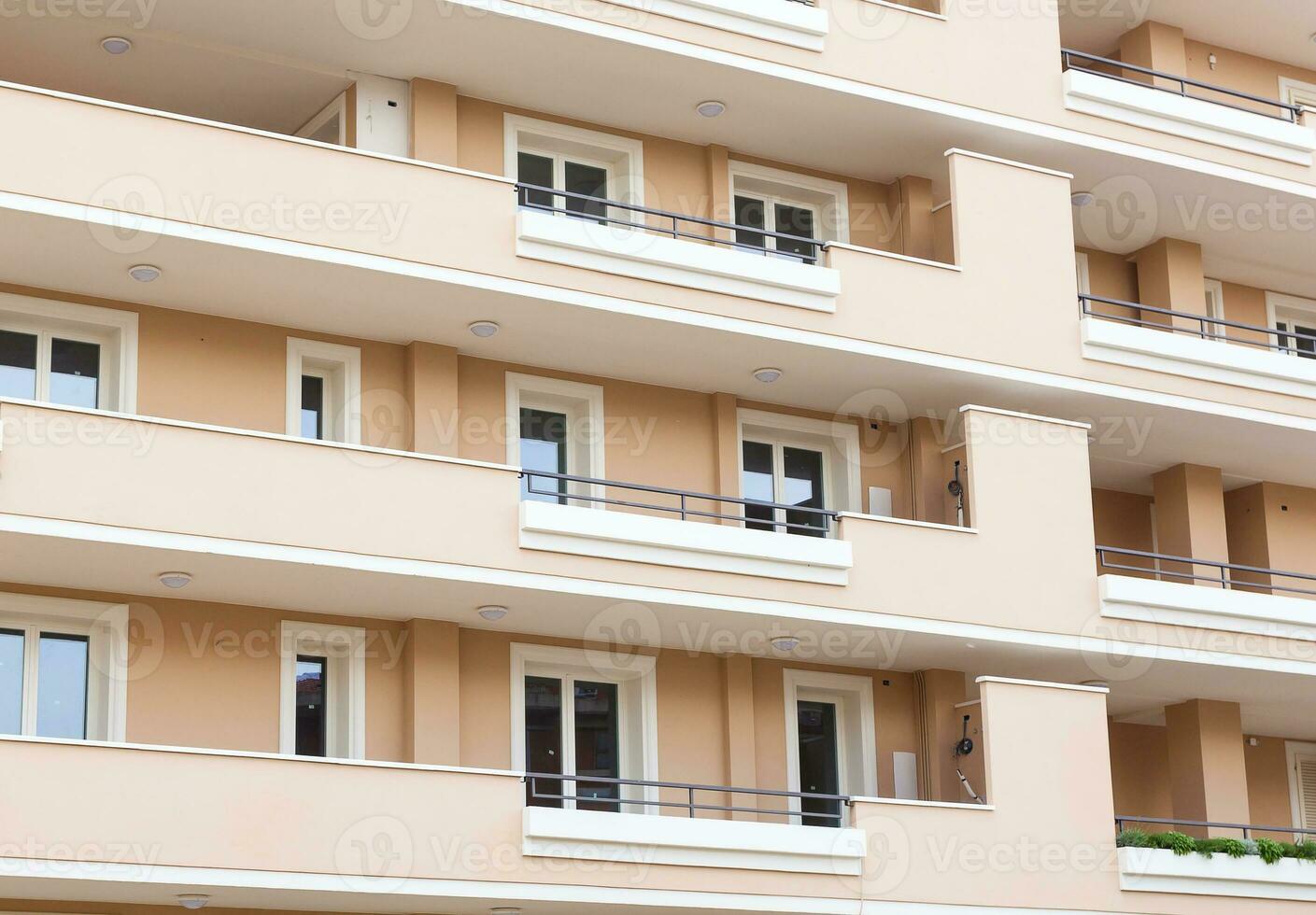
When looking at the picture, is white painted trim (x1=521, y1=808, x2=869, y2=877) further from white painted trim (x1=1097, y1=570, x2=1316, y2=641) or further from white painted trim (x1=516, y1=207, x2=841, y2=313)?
white painted trim (x1=516, y1=207, x2=841, y2=313)

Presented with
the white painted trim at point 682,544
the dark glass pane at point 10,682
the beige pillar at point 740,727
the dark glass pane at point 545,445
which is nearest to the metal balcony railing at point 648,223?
the dark glass pane at point 545,445

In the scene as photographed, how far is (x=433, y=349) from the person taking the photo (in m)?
22.9

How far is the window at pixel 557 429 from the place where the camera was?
77.7ft

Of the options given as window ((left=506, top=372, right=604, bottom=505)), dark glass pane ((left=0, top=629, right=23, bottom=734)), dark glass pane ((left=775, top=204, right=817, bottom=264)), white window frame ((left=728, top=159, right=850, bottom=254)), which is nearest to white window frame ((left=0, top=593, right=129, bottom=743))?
dark glass pane ((left=0, top=629, right=23, bottom=734))

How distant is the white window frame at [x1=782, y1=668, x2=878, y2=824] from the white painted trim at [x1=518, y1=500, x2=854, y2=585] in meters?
2.15

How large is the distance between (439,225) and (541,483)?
3750 mm

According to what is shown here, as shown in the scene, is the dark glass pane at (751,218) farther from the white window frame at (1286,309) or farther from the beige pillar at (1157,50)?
the white window frame at (1286,309)

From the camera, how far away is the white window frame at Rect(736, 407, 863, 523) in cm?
2539

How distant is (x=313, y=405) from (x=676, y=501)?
15.3 ft

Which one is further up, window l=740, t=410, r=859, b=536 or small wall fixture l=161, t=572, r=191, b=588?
window l=740, t=410, r=859, b=536

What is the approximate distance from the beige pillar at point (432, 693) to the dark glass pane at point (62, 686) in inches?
139

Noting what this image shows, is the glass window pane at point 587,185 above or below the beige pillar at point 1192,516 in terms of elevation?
above

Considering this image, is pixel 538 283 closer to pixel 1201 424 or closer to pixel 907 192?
pixel 907 192

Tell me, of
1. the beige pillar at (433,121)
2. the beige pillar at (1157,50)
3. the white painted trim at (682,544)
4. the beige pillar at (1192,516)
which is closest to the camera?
the white painted trim at (682,544)
